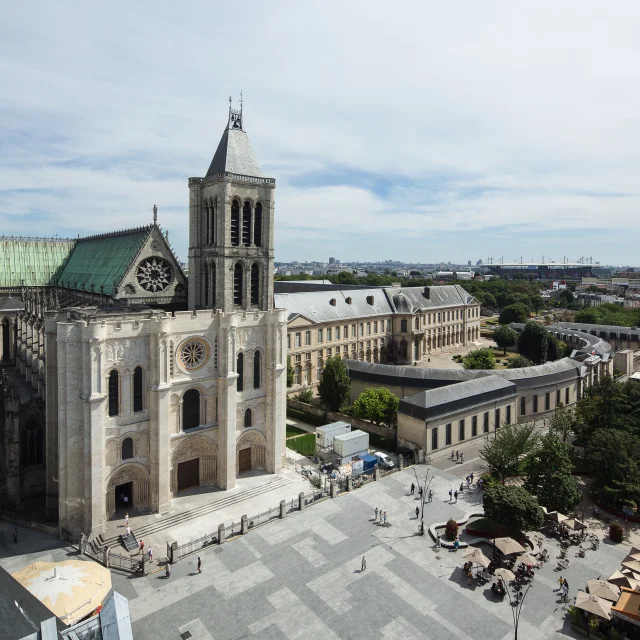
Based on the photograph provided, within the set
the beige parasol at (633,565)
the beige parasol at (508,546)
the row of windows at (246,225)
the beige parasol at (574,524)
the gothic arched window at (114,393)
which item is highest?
the row of windows at (246,225)

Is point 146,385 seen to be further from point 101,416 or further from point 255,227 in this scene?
point 255,227

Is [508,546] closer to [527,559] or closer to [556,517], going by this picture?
[527,559]

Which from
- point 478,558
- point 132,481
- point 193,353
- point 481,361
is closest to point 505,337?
point 481,361

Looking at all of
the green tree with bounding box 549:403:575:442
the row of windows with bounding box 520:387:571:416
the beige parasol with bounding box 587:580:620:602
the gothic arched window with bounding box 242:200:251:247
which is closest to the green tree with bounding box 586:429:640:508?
the green tree with bounding box 549:403:575:442

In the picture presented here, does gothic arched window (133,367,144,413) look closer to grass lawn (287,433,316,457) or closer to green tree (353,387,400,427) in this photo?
grass lawn (287,433,316,457)

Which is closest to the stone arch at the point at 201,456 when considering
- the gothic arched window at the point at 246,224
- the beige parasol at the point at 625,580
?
the gothic arched window at the point at 246,224

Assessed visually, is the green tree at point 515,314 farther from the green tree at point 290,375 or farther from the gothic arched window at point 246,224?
the gothic arched window at point 246,224
